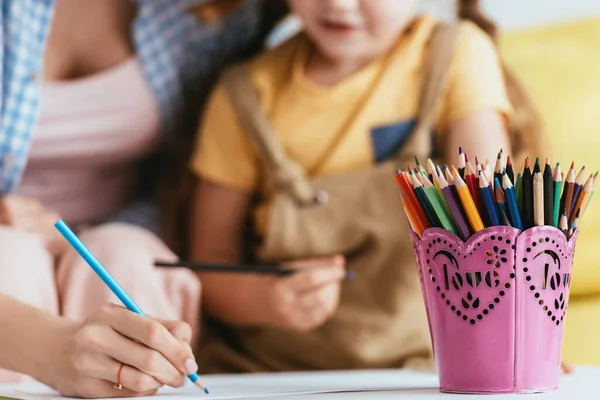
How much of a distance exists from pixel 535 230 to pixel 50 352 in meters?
0.28

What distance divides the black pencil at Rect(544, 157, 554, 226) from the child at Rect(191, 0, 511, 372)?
0.29 metres

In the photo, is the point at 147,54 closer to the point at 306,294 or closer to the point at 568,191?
the point at 306,294

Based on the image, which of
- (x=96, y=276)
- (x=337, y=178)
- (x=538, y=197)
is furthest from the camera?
(x=337, y=178)

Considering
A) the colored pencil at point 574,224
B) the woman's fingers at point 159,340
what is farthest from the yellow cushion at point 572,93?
the woman's fingers at point 159,340

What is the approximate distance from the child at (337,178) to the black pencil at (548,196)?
0.29 metres

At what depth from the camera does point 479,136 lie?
754mm

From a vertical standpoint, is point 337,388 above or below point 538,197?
below

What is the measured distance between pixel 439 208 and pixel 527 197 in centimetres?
5

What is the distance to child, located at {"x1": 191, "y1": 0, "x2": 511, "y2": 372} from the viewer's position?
0.75m

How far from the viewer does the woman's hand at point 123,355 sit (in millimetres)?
450

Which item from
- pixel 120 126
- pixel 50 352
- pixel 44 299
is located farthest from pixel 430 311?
pixel 120 126

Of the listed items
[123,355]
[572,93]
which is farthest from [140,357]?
[572,93]

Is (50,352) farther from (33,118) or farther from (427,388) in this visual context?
(33,118)

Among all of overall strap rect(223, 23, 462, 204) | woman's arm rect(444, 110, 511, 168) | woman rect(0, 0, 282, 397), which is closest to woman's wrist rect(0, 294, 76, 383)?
woman rect(0, 0, 282, 397)
